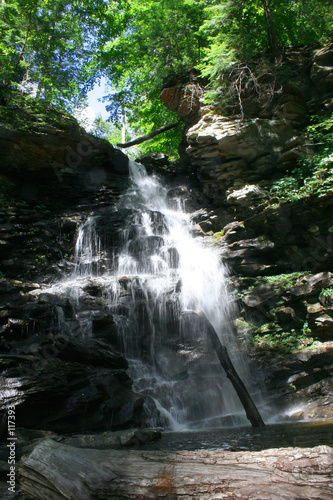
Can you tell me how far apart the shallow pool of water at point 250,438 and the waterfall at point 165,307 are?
1.05 metres

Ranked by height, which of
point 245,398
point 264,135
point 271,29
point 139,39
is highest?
point 139,39

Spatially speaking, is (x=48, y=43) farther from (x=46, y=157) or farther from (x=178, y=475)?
(x=178, y=475)

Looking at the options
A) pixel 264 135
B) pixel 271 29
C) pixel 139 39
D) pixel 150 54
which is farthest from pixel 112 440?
pixel 139 39

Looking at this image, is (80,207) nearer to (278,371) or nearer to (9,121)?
(9,121)

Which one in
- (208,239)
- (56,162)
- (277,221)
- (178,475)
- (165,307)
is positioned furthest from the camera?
(56,162)

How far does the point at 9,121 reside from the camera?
1289 centimetres

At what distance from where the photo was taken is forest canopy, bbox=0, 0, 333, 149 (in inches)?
531

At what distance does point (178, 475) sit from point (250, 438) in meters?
2.96

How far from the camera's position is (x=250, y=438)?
4.75 metres

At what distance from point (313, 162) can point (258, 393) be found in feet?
25.7

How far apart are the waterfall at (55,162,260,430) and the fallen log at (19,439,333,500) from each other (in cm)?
413

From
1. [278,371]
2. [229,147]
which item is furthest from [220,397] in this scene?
[229,147]

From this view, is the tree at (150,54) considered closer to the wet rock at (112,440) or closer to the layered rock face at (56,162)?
the layered rock face at (56,162)

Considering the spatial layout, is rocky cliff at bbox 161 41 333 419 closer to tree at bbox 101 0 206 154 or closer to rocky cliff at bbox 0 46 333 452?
rocky cliff at bbox 0 46 333 452
